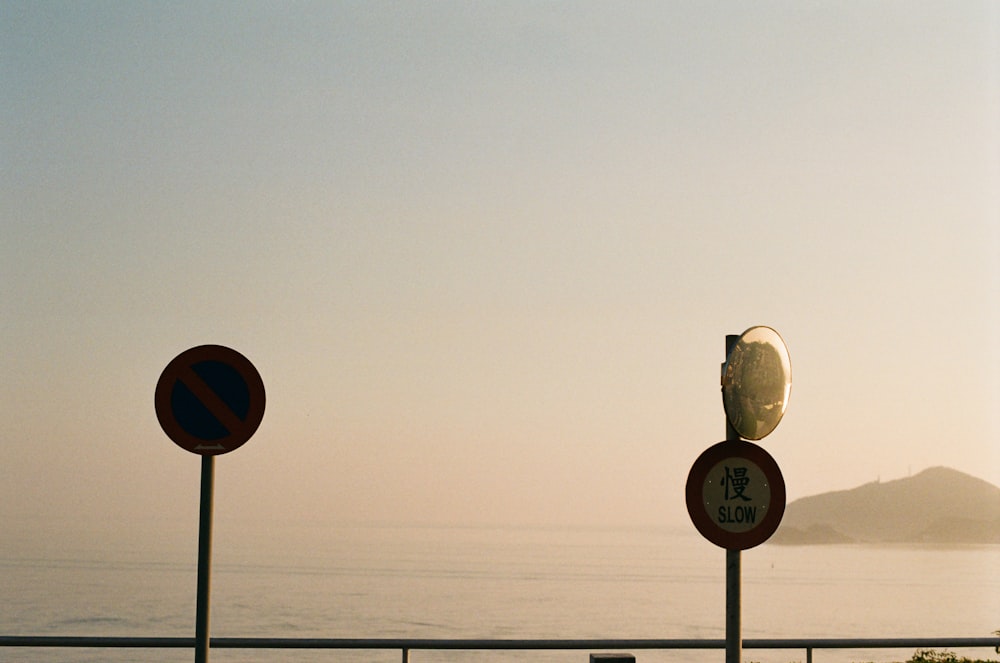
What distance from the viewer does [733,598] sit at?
6.52m

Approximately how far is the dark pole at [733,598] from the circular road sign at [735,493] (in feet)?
0.30

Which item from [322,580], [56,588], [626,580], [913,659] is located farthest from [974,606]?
[913,659]

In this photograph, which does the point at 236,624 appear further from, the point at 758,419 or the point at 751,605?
the point at 758,419

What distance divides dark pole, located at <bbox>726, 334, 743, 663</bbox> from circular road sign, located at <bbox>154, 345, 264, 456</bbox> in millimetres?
2545

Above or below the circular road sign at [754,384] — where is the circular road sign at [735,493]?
below

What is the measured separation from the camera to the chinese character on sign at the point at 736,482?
21.2 ft

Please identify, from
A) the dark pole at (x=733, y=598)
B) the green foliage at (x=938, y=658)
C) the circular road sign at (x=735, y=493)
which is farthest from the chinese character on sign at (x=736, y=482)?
the green foliage at (x=938, y=658)

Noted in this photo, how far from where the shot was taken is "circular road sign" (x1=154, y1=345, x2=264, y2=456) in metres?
6.41

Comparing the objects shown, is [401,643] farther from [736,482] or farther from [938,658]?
[938,658]

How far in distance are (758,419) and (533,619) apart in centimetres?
10283

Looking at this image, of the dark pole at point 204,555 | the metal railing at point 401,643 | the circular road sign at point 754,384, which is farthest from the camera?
the metal railing at point 401,643

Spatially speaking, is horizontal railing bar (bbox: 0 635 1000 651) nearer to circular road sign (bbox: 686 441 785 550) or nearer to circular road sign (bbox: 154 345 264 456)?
A: circular road sign (bbox: 154 345 264 456)

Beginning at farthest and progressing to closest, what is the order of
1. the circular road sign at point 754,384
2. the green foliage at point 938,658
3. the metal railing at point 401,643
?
the green foliage at point 938,658, the metal railing at point 401,643, the circular road sign at point 754,384

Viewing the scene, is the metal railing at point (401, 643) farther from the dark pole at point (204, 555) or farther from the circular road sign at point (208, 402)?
the circular road sign at point (208, 402)
